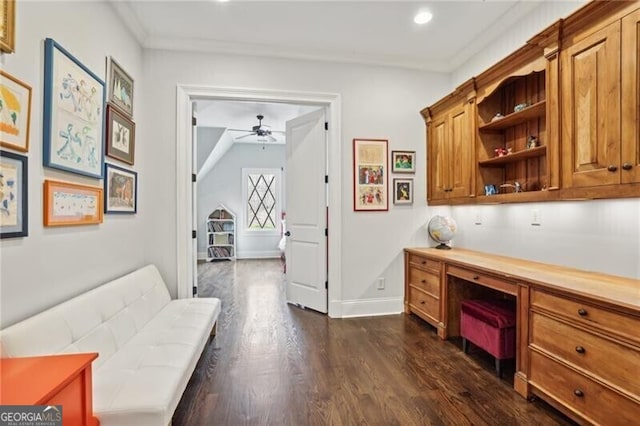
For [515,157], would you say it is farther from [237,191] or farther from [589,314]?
[237,191]

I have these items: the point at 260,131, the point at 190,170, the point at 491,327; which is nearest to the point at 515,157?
the point at 491,327

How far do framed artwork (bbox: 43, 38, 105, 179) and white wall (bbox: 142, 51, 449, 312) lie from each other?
1019 millimetres

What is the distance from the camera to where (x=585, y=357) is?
65.9 inches

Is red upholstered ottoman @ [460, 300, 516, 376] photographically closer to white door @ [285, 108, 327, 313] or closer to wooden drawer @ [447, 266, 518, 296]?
wooden drawer @ [447, 266, 518, 296]

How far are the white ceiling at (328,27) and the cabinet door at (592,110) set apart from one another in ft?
3.60

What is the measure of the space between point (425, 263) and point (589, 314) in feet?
5.50

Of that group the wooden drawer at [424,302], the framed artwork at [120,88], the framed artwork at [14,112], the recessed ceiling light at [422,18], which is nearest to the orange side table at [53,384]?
the framed artwork at [14,112]

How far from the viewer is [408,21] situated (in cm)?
296

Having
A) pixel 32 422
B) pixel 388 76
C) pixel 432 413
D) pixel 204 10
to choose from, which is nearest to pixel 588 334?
pixel 432 413

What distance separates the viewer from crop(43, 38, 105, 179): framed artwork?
1.71 m

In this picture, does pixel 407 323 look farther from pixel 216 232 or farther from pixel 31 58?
pixel 216 232

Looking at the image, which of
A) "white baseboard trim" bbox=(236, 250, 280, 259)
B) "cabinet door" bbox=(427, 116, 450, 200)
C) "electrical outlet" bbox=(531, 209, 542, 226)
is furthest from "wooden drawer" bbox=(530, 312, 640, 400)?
"white baseboard trim" bbox=(236, 250, 280, 259)

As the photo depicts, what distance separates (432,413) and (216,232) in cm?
685

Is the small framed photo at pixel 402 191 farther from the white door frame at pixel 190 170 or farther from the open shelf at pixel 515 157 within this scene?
the open shelf at pixel 515 157
